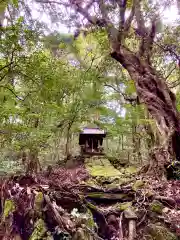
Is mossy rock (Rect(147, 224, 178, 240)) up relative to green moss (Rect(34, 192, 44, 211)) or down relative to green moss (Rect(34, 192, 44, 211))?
down

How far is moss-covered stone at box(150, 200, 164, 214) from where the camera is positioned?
9.97 ft

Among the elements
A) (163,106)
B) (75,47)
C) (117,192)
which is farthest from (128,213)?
(75,47)

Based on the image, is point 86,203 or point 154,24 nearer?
point 86,203

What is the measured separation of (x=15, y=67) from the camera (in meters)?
4.67

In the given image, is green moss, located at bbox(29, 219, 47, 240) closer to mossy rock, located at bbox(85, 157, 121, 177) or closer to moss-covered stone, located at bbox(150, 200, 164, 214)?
moss-covered stone, located at bbox(150, 200, 164, 214)

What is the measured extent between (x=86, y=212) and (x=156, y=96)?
13.9 ft

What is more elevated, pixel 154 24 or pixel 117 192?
pixel 154 24

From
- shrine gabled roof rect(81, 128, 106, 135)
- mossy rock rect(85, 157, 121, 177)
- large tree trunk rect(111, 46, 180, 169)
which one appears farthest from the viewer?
shrine gabled roof rect(81, 128, 106, 135)

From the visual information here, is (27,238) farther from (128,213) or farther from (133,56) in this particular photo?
(133,56)

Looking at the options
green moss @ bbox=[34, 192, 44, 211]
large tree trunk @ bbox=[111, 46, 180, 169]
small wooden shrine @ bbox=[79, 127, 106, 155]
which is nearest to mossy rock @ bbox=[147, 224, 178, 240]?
green moss @ bbox=[34, 192, 44, 211]

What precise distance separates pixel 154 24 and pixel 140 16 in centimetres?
59

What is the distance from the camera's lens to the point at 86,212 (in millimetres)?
3107

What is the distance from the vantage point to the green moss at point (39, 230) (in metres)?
2.64

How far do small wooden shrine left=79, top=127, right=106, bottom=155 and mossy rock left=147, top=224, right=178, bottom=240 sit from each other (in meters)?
6.21
